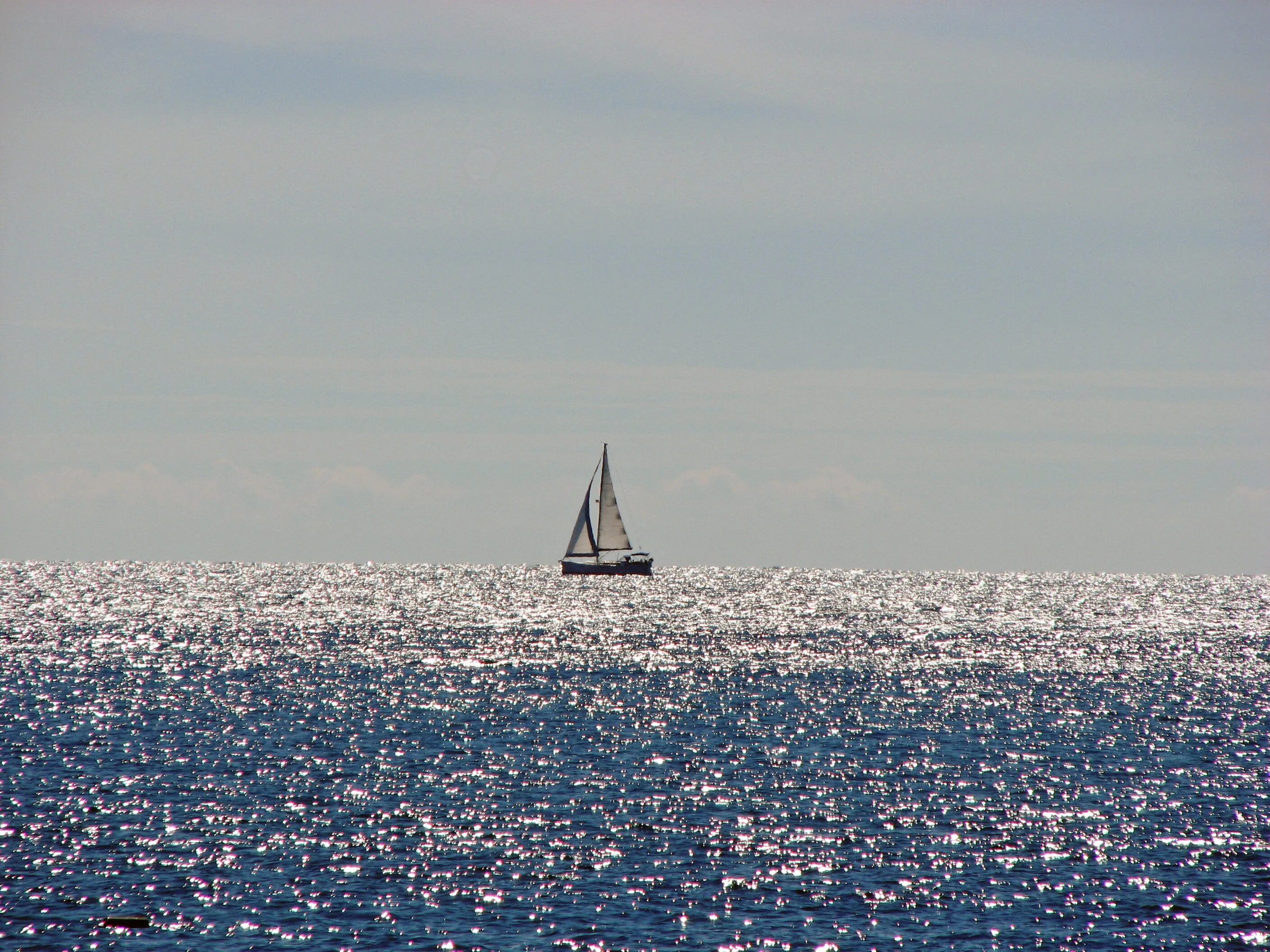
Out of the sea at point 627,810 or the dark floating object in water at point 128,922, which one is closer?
the dark floating object in water at point 128,922

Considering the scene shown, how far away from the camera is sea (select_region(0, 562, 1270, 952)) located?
43125 millimetres

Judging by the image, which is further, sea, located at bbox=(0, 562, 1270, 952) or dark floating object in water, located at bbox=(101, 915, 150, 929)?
sea, located at bbox=(0, 562, 1270, 952)

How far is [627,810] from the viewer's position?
59969 millimetres

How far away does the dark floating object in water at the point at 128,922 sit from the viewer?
136 feet

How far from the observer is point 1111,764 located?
7419 cm

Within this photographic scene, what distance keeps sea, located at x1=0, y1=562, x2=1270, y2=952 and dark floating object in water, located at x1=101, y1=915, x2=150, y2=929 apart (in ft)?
0.35

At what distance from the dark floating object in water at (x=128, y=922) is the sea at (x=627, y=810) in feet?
0.35

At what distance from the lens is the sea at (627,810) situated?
4312 centimetres

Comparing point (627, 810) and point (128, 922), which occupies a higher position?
point (128, 922)

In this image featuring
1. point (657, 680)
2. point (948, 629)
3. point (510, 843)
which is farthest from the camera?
point (948, 629)

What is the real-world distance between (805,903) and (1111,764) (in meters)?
37.2

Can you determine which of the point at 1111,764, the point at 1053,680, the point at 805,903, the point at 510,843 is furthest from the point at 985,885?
the point at 1053,680

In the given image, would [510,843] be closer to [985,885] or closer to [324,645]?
[985,885]

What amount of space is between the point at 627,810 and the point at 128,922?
83.4 ft
